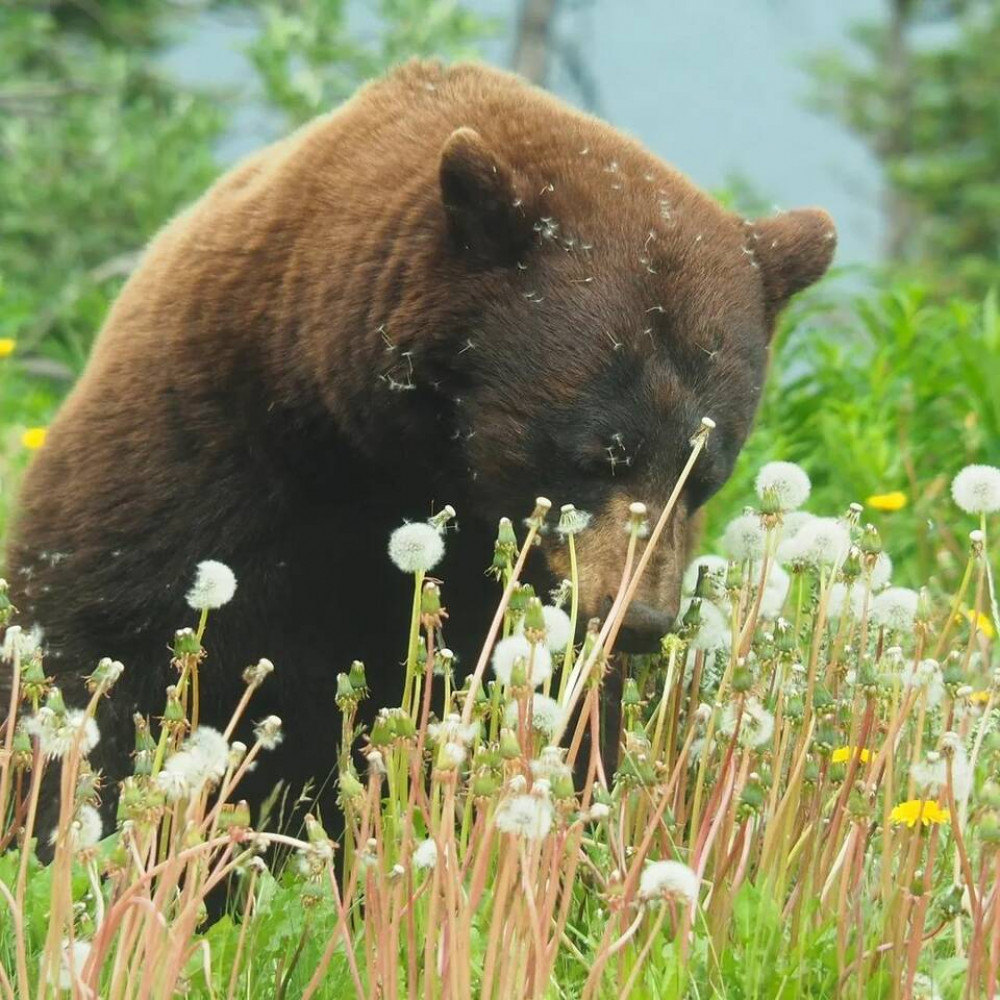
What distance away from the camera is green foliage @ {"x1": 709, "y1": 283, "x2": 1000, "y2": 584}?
553 centimetres

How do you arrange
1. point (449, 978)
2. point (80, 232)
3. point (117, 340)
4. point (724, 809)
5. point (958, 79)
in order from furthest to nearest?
point (958, 79) < point (80, 232) < point (117, 340) < point (724, 809) < point (449, 978)

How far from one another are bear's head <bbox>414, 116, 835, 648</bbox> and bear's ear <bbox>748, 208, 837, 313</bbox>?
17 cm

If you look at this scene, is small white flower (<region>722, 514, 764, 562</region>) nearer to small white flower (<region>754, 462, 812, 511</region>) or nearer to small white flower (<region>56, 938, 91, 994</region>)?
small white flower (<region>754, 462, 812, 511</region>)

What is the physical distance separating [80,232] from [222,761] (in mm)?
9463

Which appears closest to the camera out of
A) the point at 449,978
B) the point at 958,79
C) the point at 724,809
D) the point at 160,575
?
the point at 449,978

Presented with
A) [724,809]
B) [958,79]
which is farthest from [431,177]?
[958,79]

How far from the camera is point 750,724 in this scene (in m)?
2.62

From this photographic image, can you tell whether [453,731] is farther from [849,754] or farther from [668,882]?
[849,754]

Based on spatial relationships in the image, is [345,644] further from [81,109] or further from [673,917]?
[81,109]

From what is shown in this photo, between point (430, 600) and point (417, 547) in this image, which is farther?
point (417, 547)

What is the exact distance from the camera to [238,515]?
3.52m

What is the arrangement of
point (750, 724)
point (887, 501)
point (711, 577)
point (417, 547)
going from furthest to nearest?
point (887, 501) → point (711, 577) → point (750, 724) → point (417, 547)

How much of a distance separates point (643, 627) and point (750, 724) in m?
0.40

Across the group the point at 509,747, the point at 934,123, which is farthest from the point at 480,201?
the point at 934,123
